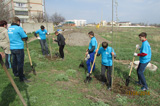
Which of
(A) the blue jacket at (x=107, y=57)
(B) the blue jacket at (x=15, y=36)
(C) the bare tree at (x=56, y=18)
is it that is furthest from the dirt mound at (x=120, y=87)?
(C) the bare tree at (x=56, y=18)

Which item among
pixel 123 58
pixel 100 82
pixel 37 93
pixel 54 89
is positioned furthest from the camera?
pixel 123 58

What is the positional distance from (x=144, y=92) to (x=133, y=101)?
2.49ft

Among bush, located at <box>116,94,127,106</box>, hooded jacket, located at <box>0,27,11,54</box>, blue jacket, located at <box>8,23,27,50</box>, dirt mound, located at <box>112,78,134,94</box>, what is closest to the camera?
bush, located at <box>116,94,127,106</box>

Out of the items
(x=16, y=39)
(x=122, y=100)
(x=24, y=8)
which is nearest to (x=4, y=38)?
(x=16, y=39)

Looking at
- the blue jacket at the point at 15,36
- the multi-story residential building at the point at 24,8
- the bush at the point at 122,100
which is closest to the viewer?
the bush at the point at 122,100

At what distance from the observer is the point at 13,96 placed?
3.26 metres

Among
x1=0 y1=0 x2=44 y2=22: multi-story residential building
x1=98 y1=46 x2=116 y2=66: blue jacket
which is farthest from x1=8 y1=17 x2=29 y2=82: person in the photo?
x1=0 y1=0 x2=44 y2=22: multi-story residential building

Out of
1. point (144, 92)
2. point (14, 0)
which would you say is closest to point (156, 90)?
point (144, 92)

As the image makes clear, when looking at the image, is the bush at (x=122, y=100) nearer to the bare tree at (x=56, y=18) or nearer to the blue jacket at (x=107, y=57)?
the blue jacket at (x=107, y=57)

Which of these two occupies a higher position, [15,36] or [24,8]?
[24,8]

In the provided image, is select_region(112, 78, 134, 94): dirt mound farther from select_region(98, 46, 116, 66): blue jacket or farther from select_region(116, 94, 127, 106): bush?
select_region(98, 46, 116, 66): blue jacket

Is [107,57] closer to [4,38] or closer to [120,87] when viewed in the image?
[120,87]

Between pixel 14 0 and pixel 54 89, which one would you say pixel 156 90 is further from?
pixel 14 0

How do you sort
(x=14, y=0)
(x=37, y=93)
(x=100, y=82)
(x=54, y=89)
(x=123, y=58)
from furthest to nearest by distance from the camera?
1. (x=14, y=0)
2. (x=123, y=58)
3. (x=100, y=82)
4. (x=54, y=89)
5. (x=37, y=93)
